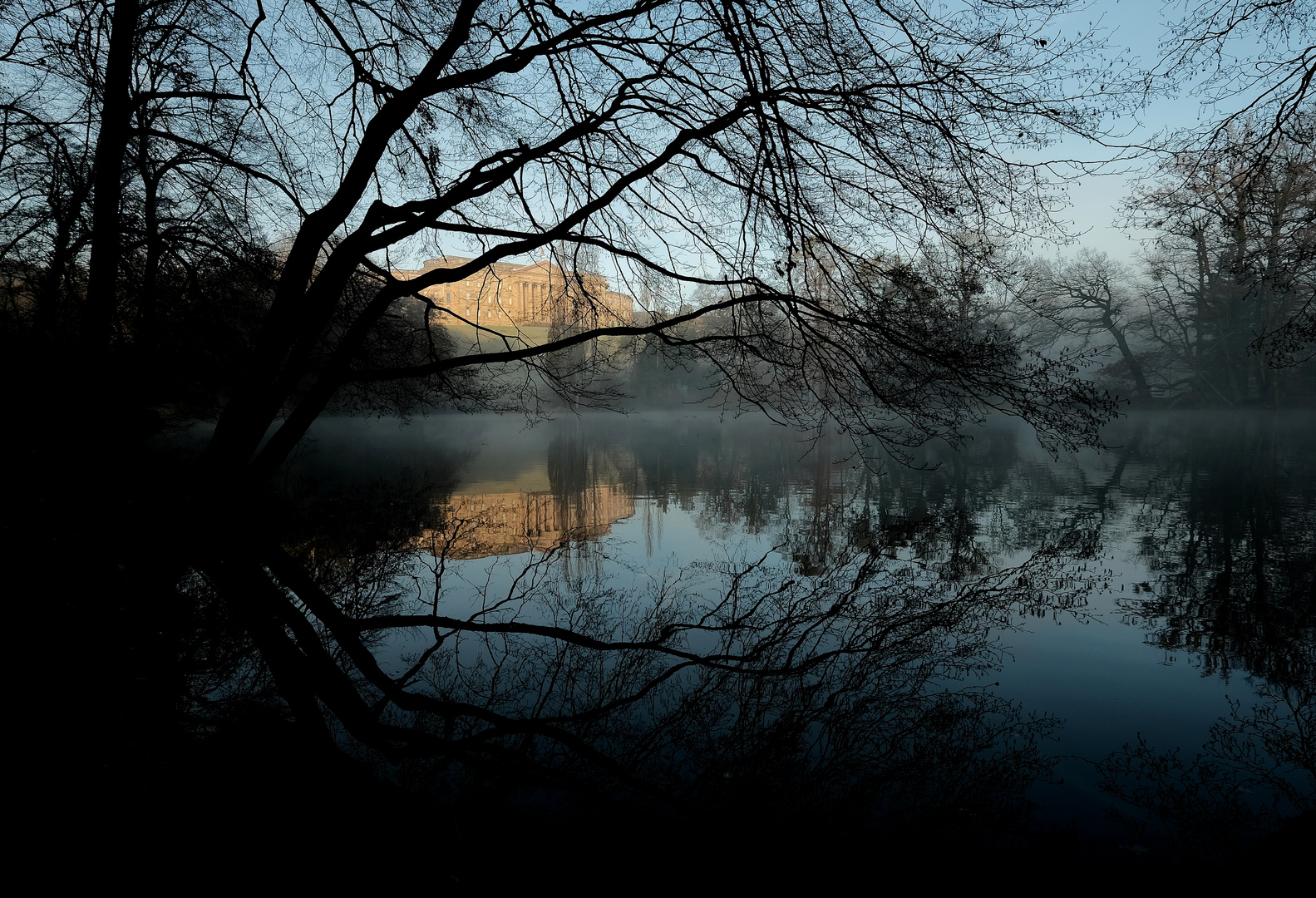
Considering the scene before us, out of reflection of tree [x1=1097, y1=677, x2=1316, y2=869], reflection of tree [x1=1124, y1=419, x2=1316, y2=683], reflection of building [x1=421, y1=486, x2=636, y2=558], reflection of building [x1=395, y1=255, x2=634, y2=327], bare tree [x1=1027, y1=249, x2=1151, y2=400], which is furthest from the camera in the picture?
bare tree [x1=1027, y1=249, x2=1151, y2=400]

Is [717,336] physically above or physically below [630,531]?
above

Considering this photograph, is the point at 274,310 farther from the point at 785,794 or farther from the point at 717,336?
the point at 785,794

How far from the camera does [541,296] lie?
32.8ft

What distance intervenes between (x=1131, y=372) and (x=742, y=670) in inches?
1772

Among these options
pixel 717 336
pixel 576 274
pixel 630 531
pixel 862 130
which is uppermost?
pixel 862 130

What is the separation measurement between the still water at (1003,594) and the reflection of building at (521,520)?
55 mm

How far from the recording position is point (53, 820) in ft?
6.91

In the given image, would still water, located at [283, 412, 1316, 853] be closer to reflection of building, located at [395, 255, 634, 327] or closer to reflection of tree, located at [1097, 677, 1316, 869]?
reflection of tree, located at [1097, 677, 1316, 869]

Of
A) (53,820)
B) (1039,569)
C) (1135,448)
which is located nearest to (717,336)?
(1039,569)

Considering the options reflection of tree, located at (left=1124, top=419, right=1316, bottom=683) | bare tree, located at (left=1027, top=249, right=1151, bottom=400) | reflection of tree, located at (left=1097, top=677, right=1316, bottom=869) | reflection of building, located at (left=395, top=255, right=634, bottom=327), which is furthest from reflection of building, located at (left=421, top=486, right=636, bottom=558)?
bare tree, located at (left=1027, top=249, right=1151, bottom=400)

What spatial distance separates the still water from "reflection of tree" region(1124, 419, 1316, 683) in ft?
0.10

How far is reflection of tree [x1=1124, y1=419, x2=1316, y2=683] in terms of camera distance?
4.07 metres

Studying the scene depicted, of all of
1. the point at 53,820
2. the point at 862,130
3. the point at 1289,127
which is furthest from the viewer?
the point at 1289,127

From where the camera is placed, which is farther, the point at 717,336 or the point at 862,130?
the point at 717,336
